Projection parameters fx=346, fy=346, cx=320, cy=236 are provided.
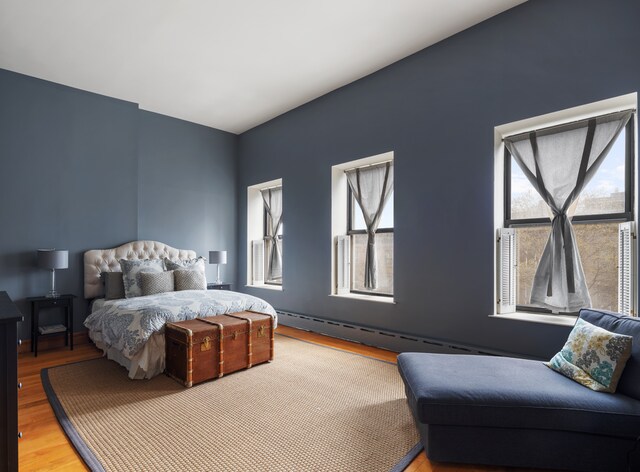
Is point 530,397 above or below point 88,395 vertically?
above

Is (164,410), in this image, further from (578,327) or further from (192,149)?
(192,149)

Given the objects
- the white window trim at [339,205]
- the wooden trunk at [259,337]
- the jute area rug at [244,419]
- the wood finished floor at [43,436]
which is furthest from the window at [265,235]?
the wood finished floor at [43,436]

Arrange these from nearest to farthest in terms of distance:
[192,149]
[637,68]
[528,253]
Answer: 1. [637,68]
2. [528,253]
3. [192,149]

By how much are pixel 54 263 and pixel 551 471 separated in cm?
512

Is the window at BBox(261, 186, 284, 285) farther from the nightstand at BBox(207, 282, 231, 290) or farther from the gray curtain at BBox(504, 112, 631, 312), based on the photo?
the gray curtain at BBox(504, 112, 631, 312)

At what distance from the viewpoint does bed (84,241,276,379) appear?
3.25m

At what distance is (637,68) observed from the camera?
2613mm

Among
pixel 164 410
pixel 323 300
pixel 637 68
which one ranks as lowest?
pixel 164 410

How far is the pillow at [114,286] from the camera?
4441 millimetres

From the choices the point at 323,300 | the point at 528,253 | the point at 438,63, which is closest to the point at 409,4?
the point at 438,63

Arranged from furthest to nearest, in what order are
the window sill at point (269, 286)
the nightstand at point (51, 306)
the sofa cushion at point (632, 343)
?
the window sill at point (269, 286) < the nightstand at point (51, 306) < the sofa cushion at point (632, 343)

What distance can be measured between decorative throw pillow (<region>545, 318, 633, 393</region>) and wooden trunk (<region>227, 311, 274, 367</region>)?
2600mm

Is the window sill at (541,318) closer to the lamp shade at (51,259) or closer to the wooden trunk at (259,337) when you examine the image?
the wooden trunk at (259,337)

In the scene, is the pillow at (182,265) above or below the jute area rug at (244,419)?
above
